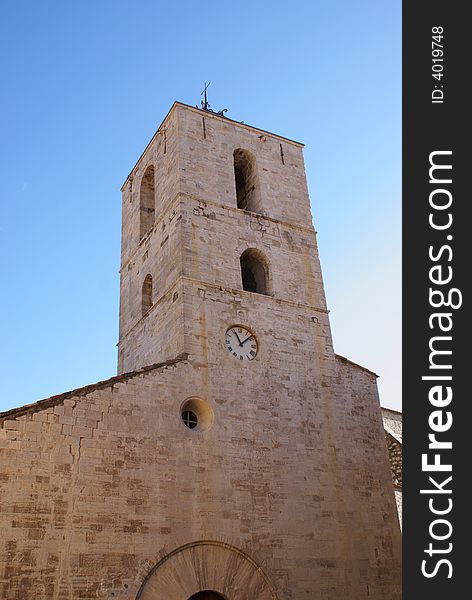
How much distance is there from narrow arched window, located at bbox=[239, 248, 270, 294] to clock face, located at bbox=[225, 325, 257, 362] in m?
1.65

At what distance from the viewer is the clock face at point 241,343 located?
44.8 feet

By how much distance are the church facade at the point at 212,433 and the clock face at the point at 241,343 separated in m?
0.04

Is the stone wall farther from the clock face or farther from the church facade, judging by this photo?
the clock face

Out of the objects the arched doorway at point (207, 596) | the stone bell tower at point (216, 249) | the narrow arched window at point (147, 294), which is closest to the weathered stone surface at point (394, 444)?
the stone bell tower at point (216, 249)

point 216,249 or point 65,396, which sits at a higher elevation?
point 216,249

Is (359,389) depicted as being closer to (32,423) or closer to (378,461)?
(378,461)

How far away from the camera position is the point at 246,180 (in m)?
17.7

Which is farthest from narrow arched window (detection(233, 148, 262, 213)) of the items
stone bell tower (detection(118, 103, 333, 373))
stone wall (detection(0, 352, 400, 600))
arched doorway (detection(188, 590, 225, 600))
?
arched doorway (detection(188, 590, 225, 600))

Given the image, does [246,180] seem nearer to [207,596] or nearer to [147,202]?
[147,202]

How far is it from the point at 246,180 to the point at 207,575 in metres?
10.8

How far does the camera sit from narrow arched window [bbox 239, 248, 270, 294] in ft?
50.9

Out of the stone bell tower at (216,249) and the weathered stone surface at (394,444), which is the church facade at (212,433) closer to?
the stone bell tower at (216,249)

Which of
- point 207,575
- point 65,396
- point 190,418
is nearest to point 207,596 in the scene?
point 207,575

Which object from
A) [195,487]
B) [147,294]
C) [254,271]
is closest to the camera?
[195,487]
